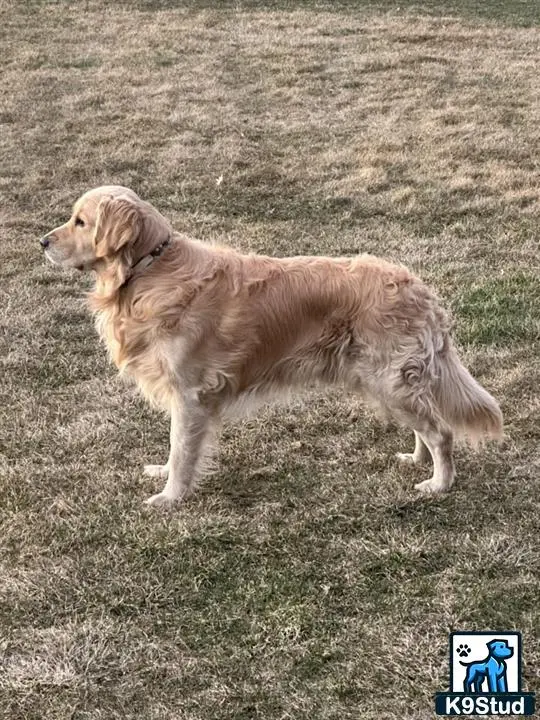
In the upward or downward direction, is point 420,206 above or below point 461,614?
above

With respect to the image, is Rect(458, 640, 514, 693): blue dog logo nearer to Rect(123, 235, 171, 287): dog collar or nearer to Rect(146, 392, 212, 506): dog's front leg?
Rect(146, 392, 212, 506): dog's front leg

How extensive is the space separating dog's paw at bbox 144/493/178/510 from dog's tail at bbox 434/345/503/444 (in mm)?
1464

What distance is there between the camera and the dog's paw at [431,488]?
4078mm

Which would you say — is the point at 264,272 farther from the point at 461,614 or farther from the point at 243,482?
the point at 461,614

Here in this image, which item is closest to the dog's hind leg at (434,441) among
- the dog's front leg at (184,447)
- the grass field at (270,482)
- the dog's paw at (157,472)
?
the grass field at (270,482)

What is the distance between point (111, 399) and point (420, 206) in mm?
4624

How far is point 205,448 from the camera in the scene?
4.11 m

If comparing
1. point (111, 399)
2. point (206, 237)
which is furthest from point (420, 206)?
point (111, 399)

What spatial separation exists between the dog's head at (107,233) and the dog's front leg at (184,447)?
79cm

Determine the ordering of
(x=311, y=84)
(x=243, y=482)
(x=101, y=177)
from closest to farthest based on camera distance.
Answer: (x=243, y=482) → (x=101, y=177) → (x=311, y=84)

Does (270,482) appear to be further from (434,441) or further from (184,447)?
(434,441)

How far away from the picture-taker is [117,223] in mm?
3756

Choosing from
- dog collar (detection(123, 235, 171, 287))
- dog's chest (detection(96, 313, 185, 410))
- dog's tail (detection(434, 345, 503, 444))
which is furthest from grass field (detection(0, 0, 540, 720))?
dog collar (detection(123, 235, 171, 287))

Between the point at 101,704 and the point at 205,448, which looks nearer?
the point at 101,704
